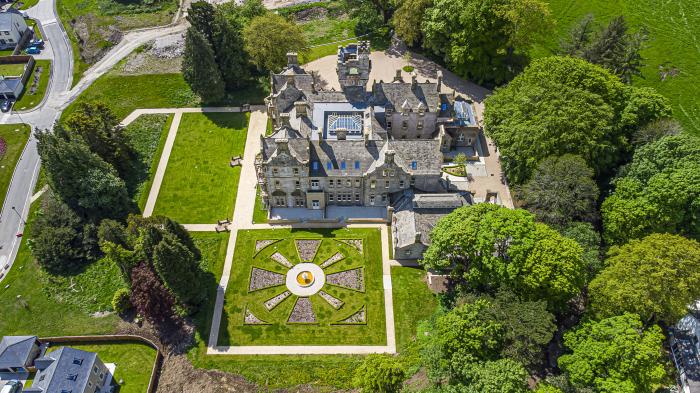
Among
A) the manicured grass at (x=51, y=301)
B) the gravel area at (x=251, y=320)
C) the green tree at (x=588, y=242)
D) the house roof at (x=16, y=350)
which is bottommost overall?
the manicured grass at (x=51, y=301)

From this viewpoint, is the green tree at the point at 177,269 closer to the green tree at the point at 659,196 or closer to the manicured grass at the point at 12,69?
the green tree at the point at 659,196

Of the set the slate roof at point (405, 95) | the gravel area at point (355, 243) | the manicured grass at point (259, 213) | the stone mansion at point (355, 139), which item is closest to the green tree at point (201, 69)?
the stone mansion at point (355, 139)

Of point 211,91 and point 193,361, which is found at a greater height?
point 211,91

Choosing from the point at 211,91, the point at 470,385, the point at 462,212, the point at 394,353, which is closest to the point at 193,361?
the point at 394,353

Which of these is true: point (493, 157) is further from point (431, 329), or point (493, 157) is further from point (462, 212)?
point (431, 329)

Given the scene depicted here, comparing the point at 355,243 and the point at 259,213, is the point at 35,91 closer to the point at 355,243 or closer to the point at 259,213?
the point at 259,213
